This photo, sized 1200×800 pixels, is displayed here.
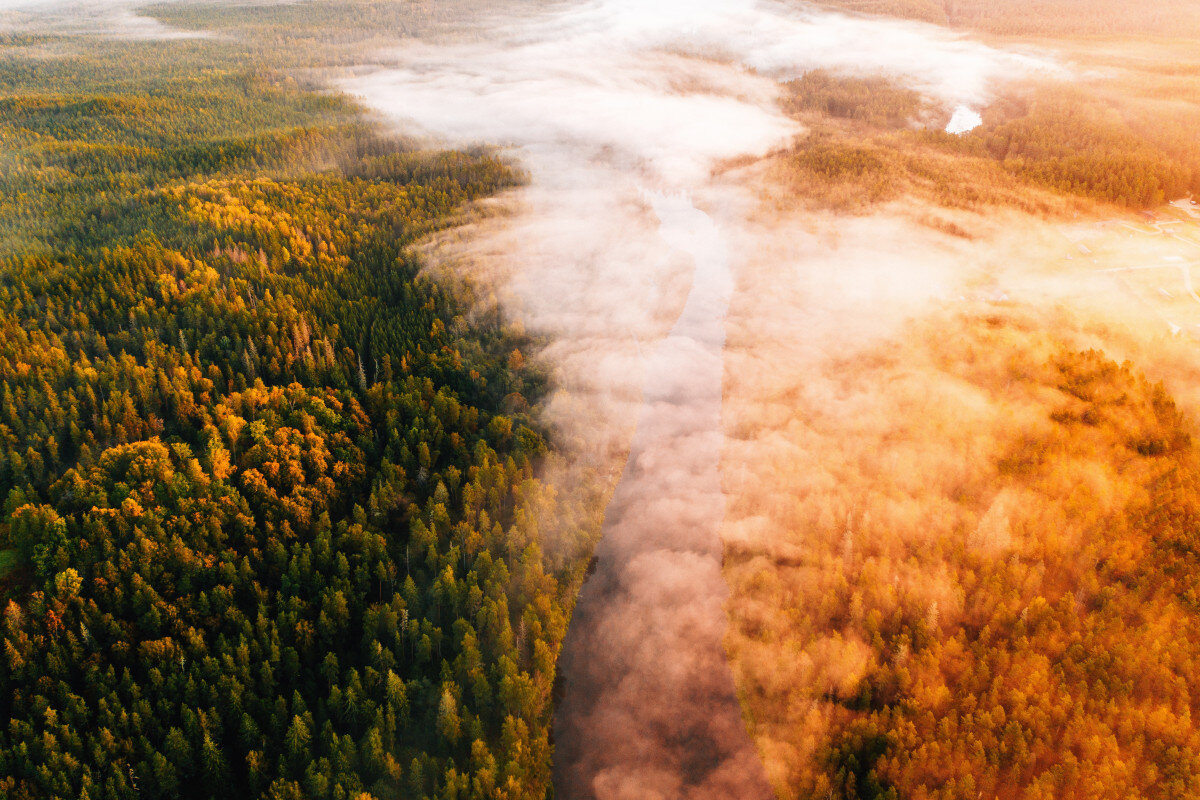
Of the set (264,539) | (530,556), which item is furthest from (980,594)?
(264,539)

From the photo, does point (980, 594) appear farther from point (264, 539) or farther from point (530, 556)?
point (264, 539)

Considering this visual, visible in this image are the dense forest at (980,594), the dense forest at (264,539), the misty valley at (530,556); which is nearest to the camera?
the dense forest at (264,539)

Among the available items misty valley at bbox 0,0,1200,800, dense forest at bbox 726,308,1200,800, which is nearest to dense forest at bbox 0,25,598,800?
misty valley at bbox 0,0,1200,800

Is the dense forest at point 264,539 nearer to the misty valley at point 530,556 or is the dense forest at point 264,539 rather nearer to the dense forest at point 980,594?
the misty valley at point 530,556

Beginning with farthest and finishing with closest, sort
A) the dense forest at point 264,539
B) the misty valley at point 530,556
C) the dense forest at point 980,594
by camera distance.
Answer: the dense forest at point 980,594, the misty valley at point 530,556, the dense forest at point 264,539

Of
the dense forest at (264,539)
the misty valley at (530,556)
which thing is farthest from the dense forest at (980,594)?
the dense forest at (264,539)

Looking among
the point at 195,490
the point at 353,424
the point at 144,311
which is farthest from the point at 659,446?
the point at 144,311

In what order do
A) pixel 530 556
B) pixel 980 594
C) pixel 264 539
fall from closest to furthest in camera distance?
pixel 264 539
pixel 980 594
pixel 530 556
